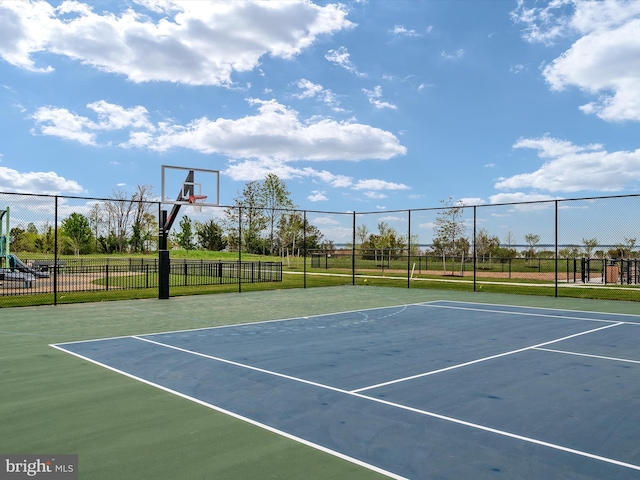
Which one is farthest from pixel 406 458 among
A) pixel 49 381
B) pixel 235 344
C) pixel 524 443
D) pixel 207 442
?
pixel 235 344

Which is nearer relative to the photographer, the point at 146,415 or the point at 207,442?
the point at 207,442

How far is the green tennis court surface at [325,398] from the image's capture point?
3773 millimetres

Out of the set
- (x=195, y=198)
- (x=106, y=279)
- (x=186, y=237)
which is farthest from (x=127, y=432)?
(x=186, y=237)

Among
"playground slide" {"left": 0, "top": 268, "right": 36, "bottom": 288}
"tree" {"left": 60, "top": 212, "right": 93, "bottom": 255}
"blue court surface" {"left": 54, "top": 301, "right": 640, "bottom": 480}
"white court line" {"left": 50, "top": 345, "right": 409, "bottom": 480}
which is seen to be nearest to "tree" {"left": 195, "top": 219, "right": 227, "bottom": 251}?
"tree" {"left": 60, "top": 212, "right": 93, "bottom": 255}

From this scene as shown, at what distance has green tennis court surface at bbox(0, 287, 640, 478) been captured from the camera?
12.4ft

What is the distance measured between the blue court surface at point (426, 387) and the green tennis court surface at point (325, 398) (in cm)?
2

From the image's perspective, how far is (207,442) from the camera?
4.07m

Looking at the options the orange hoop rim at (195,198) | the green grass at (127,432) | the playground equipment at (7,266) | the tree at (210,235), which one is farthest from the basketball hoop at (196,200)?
the tree at (210,235)

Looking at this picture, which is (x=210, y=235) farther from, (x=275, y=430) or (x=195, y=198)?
(x=275, y=430)

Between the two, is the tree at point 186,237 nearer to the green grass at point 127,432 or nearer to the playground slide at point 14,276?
the playground slide at point 14,276

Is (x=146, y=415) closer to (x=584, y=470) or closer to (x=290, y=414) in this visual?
(x=290, y=414)

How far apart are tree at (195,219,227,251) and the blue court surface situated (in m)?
43.5

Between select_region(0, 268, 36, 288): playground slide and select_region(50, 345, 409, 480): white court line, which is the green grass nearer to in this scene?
select_region(50, 345, 409, 480): white court line

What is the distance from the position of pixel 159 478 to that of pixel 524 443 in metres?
2.80
